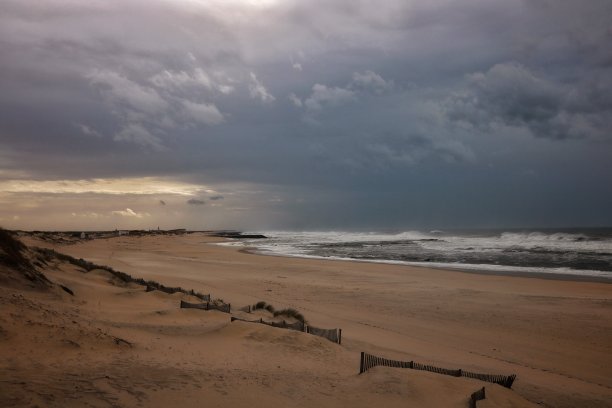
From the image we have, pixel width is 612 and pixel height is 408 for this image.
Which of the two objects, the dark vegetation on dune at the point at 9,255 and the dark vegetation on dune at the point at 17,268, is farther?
the dark vegetation on dune at the point at 9,255

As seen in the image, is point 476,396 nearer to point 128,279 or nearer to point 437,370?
point 437,370

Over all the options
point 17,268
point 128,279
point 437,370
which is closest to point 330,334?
point 437,370

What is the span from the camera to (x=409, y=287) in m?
21.7

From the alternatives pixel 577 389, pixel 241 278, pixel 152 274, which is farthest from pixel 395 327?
pixel 152 274

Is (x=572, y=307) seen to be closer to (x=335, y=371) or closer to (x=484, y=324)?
(x=484, y=324)

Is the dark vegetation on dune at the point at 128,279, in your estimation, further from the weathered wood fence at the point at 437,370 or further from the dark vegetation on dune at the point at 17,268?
the weathered wood fence at the point at 437,370

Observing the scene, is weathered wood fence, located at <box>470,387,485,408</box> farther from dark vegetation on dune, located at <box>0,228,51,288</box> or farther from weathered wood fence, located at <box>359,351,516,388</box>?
dark vegetation on dune, located at <box>0,228,51,288</box>

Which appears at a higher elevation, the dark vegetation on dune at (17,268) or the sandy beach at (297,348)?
the dark vegetation on dune at (17,268)

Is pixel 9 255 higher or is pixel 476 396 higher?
pixel 9 255

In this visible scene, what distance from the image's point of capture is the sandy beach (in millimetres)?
6145

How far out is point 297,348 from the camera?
9258mm

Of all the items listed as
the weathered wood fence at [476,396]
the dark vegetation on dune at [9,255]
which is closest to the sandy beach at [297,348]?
the weathered wood fence at [476,396]

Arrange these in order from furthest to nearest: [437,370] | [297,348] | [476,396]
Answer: [297,348] < [437,370] < [476,396]

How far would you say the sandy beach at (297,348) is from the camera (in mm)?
6145
